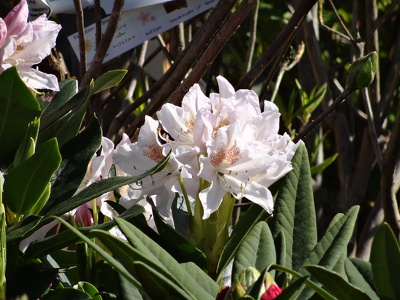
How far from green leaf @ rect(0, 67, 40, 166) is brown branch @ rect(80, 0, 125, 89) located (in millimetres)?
375

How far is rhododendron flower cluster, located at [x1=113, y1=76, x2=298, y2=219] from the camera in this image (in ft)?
3.05

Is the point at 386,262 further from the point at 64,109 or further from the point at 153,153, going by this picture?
the point at 64,109

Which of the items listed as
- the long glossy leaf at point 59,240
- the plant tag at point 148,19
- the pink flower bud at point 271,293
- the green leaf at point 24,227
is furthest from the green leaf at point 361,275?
the plant tag at point 148,19

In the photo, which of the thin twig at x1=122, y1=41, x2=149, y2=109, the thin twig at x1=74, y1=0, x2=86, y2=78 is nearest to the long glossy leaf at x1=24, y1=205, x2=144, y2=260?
the thin twig at x1=74, y1=0, x2=86, y2=78

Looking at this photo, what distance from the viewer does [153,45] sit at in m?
2.23

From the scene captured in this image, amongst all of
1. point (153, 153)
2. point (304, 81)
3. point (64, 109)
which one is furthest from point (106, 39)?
point (304, 81)

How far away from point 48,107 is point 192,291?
0.55m

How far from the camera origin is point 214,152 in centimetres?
92

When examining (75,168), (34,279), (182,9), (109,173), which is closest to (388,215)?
(182,9)

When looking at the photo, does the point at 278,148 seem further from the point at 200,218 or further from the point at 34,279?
the point at 34,279

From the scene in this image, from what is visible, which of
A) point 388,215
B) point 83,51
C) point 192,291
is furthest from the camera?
point 388,215

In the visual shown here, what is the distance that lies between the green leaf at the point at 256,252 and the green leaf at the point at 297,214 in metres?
0.05

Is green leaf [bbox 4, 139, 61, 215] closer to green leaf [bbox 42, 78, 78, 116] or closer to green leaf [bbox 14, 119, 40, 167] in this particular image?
green leaf [bbox 14, 119, 40, 167]

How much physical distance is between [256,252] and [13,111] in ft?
1.30
